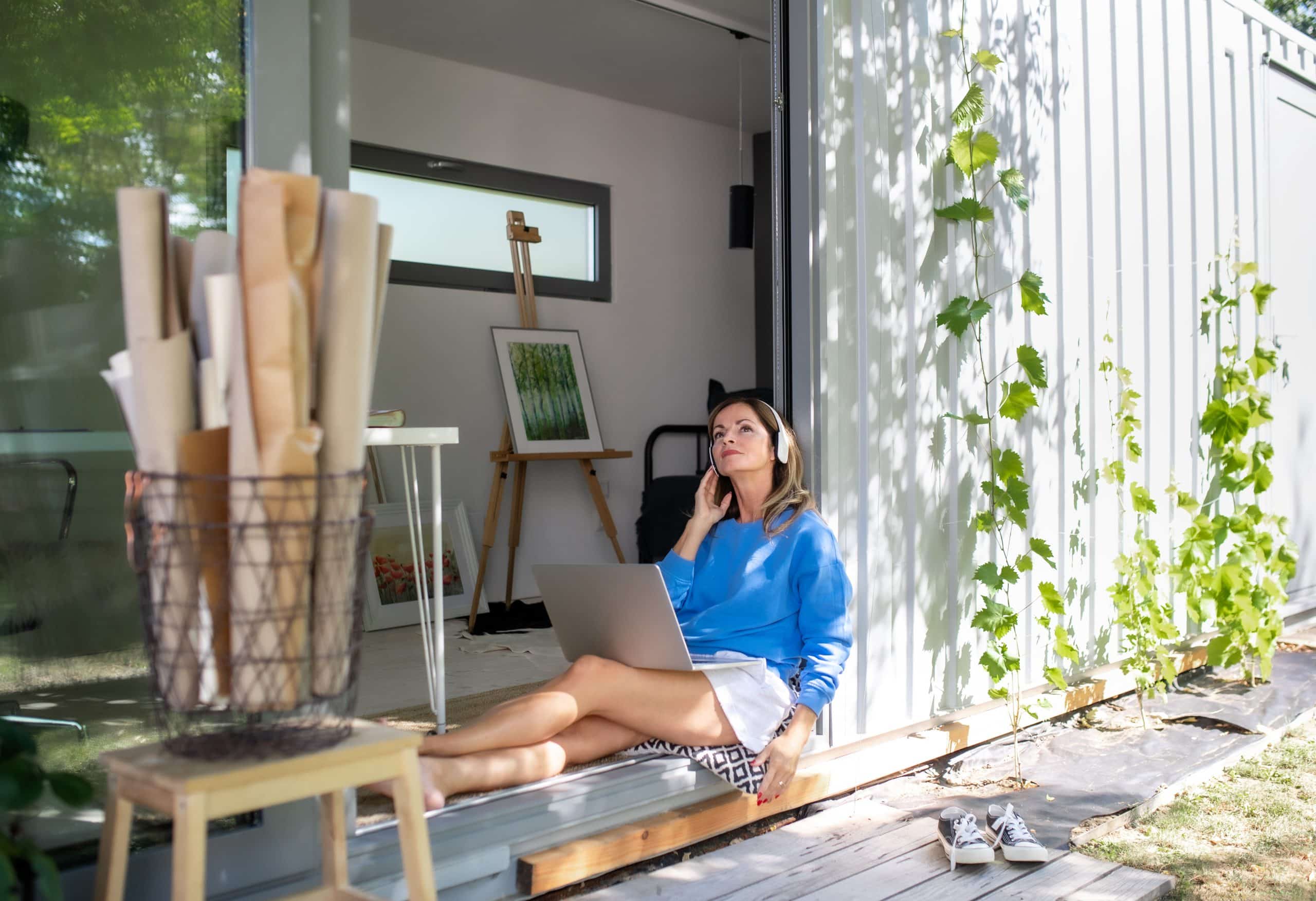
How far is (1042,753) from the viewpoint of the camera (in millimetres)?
3289

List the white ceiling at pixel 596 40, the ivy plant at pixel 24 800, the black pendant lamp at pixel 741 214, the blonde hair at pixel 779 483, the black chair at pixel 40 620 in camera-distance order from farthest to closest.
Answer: the black pendant lamp at pixel 741 214 → the white ceiling at pixel 596 40 → the blonde hair at pixel 779 483 → the black chair at pixel 40 620 → the ivy plant at pixel 24 800

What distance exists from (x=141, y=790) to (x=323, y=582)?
12.8 inches

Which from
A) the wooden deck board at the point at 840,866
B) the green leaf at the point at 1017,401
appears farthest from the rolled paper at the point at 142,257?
the green leaf at the point at 1017,401

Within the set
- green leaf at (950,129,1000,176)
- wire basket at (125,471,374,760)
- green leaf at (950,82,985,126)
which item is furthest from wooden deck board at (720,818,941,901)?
green leaf at (950,82,985,126)

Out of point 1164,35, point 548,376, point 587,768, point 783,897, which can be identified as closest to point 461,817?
point 587,768

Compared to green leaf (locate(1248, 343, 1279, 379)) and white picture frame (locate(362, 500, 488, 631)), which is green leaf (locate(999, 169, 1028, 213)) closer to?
green leaf (locate(1248, 343, 1279, 379))

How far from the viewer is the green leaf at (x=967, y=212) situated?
3139mm

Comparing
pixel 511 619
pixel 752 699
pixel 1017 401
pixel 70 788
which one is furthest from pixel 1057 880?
pixel 511 619

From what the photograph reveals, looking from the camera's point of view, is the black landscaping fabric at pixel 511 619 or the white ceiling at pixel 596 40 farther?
the black landscaping fabric at pixel 511 619

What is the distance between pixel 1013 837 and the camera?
243cm

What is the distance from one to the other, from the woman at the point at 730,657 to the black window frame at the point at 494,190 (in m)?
2.83

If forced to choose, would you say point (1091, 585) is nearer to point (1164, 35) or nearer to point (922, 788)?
point (922, 788)

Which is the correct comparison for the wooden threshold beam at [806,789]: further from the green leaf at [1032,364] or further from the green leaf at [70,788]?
the green leaf at [1032,364]

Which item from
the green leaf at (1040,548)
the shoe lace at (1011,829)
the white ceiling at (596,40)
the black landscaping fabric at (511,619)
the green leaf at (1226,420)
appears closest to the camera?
the shoe lace at (1011,829)
